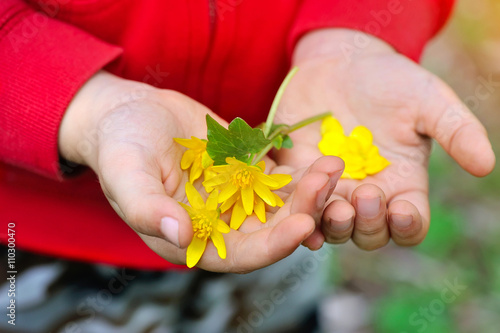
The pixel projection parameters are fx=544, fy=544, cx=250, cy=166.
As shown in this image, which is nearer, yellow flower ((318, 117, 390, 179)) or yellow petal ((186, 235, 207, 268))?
yellow petal ((186, 235, 207, 268))

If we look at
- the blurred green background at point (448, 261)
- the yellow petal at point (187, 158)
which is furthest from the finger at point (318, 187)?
the blurred green background at point (448, 261)

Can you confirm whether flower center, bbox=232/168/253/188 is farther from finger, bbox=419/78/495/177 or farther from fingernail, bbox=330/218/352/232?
finger, bbox=419/78/495/177

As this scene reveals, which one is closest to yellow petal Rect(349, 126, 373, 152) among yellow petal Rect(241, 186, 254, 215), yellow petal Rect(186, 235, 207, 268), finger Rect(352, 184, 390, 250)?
finger Rect(352, 184, 390, 250)

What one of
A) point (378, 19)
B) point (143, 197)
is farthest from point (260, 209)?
point (378, 19)

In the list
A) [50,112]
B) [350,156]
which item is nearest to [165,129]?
[50,112]

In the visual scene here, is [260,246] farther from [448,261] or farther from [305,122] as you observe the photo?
[448,261]

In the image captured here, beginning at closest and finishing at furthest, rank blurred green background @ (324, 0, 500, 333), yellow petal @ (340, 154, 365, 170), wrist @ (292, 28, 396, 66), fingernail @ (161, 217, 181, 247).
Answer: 1. fingernail @ (161, 217, 181, 247)
2. yellow petal @ (340, 154, 365, 170)
3. wrist @ (292, 28, 396, 66)
4. blurred green background @ (324, 0, 500, 333)
